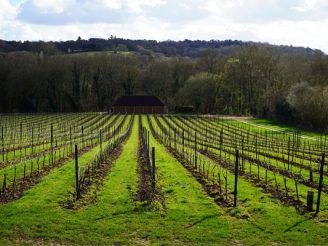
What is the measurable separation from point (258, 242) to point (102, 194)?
28.0 feet

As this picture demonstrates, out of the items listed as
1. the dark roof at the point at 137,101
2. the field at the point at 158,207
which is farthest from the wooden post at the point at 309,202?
the dark roof at the point at 137,101

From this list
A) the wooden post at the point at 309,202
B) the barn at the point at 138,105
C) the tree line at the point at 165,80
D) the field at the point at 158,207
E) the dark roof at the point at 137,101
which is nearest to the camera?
the field at the point at 158,207

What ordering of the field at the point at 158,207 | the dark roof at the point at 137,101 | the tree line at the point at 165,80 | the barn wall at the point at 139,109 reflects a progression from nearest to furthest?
the field at the point at 158,207 < the tree line at the point at 165,80 < the barn wall at the point at 139,109 < the dark roof at the point at 137,101

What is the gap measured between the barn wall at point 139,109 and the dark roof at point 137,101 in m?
0.88

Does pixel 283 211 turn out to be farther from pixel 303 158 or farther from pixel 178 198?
pixel 303 158

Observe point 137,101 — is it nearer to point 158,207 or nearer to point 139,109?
point 139,109

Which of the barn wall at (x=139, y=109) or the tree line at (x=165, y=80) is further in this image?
the barn wall at (x=139, y=109)

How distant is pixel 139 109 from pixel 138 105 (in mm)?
1129

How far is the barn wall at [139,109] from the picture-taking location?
10531cm

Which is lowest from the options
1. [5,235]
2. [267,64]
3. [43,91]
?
[5,235]

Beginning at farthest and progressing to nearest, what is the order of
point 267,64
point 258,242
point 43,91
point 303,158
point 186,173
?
point 43,91 < point 267,64 < point 303,158 < point 186,173 < point 258,242

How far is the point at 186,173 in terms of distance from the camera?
25.9 meters

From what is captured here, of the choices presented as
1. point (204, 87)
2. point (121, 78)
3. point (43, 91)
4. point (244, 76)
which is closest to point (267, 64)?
point (244, 76)

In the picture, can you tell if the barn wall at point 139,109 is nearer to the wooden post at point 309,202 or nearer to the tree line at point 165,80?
the tree line at point 165,80
